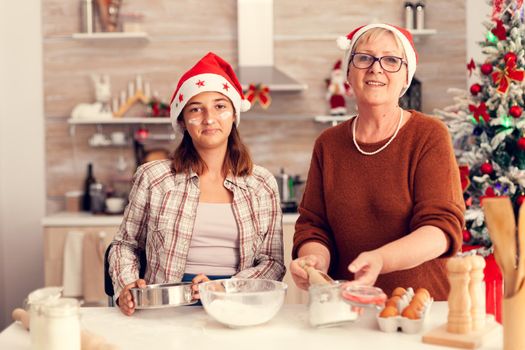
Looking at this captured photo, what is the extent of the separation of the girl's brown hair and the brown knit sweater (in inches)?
13.4

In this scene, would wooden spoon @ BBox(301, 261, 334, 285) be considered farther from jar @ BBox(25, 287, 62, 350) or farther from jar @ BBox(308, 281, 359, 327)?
jar @ BBox(25, 287, 62, 350)

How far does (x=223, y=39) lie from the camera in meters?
4.59

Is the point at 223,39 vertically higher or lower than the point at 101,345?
higher

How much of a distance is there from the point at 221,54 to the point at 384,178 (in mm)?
2910

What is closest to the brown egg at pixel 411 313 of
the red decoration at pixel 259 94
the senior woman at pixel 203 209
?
the senior woman at pixel 203 209

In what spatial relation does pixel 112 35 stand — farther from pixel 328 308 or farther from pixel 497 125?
pixel 328 308

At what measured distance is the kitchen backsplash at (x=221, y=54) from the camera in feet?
15.0

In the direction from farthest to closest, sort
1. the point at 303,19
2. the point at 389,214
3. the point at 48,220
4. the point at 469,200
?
the point at 303,19 < the point at 48,220 < the point at 469,200 < the point at 389,214

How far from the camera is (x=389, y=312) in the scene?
152 cm

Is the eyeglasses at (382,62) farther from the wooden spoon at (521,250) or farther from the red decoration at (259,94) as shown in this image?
the red decoration at (259,94)

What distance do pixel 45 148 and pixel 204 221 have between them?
111 inches

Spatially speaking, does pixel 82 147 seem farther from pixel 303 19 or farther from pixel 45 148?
A: pixel 303 19

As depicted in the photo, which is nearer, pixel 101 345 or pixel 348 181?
pixel 101 345

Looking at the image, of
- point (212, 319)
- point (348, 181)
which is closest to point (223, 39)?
point (348, 181)
